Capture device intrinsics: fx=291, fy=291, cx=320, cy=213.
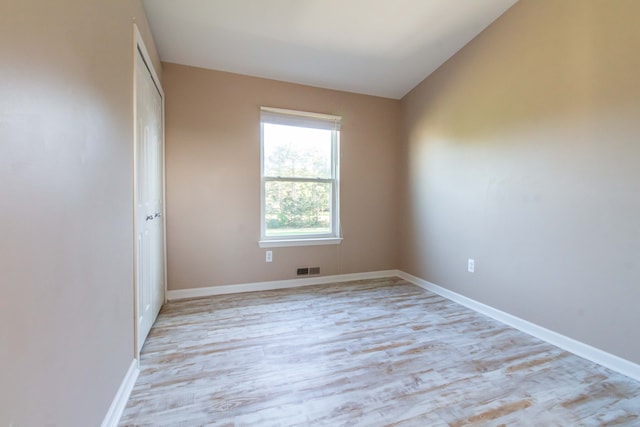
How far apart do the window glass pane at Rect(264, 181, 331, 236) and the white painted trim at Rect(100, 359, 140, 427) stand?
1.89 meters

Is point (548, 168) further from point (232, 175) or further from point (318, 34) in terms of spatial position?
point (232, 175)

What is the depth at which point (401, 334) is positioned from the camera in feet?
7.74

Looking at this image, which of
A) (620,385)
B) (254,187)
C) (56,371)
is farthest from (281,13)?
(620,385)

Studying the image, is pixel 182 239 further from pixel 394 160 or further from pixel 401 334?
pixel 394 160

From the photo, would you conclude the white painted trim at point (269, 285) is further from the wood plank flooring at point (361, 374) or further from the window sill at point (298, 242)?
the window sill at point (298, 242)

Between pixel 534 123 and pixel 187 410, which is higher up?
pixel 534 123

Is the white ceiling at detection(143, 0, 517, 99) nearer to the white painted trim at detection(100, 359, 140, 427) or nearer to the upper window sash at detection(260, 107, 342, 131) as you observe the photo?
the upper window sash at detection(260, 107, 342, 131)

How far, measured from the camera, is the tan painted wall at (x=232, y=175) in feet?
9.95

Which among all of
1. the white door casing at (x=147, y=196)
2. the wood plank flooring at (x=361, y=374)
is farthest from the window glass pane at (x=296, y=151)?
the wood plank flooring at (x=361, y=374)

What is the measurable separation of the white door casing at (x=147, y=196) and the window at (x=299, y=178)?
104cm

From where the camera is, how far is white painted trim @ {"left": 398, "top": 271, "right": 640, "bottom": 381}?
1.85 metres

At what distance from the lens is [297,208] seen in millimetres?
3561

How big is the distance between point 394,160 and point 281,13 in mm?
2280

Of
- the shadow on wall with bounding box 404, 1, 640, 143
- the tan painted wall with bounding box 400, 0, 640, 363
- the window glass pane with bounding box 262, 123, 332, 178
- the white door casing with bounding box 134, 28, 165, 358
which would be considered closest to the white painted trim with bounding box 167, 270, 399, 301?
the white door casing with bounding box 134, 28, 165, 358
